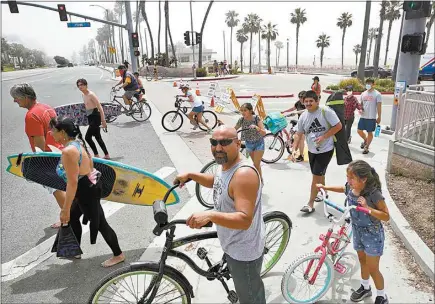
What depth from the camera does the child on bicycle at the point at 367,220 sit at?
2.67 meters

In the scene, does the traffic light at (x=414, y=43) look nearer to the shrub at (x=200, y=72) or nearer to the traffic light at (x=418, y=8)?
the traffic light at (x=418, y=8)

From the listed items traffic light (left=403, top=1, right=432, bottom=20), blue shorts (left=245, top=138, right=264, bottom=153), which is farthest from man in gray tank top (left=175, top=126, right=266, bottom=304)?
traffic light (left=403, top=1, right=432, bottom=20)

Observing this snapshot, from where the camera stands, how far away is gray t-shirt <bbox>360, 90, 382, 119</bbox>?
7.64m

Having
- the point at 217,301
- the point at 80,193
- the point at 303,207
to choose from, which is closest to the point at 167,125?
the point at 303,207

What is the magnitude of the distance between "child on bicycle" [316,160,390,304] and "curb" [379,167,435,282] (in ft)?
2.70

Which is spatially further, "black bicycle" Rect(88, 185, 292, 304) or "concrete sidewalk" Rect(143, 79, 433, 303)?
"concrete sidewalk" Rect(143, 79, 433, 303)

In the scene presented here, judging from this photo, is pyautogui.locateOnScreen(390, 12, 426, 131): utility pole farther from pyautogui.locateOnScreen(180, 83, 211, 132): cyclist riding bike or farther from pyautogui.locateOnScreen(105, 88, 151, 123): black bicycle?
pyautogui.locateOnScreen(105, 88, 151, 123): black bicycle

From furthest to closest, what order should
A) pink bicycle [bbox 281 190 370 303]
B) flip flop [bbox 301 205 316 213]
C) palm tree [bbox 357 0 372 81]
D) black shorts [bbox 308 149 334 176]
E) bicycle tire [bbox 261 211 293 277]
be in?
palm tree [bbox 357 0 372 81]
flip flop [bbox 301 205 316 213]
black shorts [bbox 308 149 334 176]
bicycle tire [bbox 261 211 293 277]
pink bicycle [bbox 281 190 370 303]

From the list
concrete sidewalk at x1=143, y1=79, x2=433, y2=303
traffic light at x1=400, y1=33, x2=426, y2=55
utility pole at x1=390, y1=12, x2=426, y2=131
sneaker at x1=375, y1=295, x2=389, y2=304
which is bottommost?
concrete sidewalk at x1=143, y1=79, x2=433, y2=303

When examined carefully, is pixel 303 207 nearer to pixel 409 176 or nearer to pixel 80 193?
pixel 409 176

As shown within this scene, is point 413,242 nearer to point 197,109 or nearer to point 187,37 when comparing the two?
point 197,109

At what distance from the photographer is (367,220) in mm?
2826

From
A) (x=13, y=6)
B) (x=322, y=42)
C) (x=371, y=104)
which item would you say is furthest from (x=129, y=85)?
(x=322, y=42)

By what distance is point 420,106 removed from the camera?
5.83 meters
